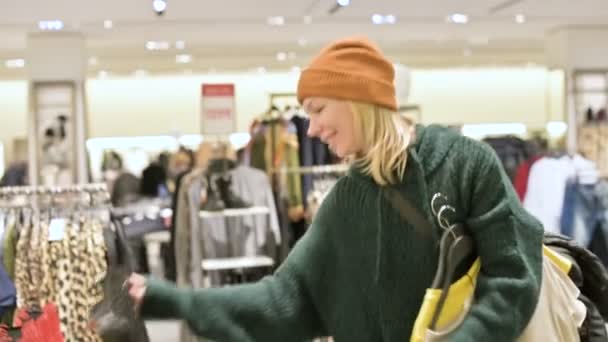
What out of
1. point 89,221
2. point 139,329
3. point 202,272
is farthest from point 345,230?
point 202,272

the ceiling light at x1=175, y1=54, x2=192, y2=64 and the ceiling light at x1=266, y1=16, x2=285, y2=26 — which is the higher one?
the ceiling light at x1=266, y1=16, x2=285, y2=26

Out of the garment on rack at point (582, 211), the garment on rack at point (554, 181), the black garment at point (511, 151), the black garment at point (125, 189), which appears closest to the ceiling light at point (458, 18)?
the black garment at point (511, 151)

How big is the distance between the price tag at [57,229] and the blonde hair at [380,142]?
10.2 feet

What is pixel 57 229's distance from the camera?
496 cm

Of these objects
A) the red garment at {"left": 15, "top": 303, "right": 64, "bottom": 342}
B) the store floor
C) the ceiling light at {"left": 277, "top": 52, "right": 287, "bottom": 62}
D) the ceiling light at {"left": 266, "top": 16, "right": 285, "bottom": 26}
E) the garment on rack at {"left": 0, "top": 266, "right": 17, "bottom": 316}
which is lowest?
the store floor

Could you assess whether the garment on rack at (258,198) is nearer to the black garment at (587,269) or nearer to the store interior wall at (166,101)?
the black garment at (587,269)

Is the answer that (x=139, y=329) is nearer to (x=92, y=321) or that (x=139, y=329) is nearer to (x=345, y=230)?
(x=92, y=321)

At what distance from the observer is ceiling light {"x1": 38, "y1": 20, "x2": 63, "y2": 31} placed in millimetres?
10145

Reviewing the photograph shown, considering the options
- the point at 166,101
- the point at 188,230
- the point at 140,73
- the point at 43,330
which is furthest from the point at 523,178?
→ the point at 166,101

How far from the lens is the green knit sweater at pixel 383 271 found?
2.07m

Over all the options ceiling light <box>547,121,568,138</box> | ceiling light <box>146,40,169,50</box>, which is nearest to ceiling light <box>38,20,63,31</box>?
ceiling light <box>146,40,169,50</box>

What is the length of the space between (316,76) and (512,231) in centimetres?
57

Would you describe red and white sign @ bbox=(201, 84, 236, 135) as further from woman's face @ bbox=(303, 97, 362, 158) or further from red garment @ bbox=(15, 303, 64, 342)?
woman's face @ bbox=(303, 97, 362, 158)

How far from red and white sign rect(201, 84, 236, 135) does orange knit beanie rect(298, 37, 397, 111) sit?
233 inches
